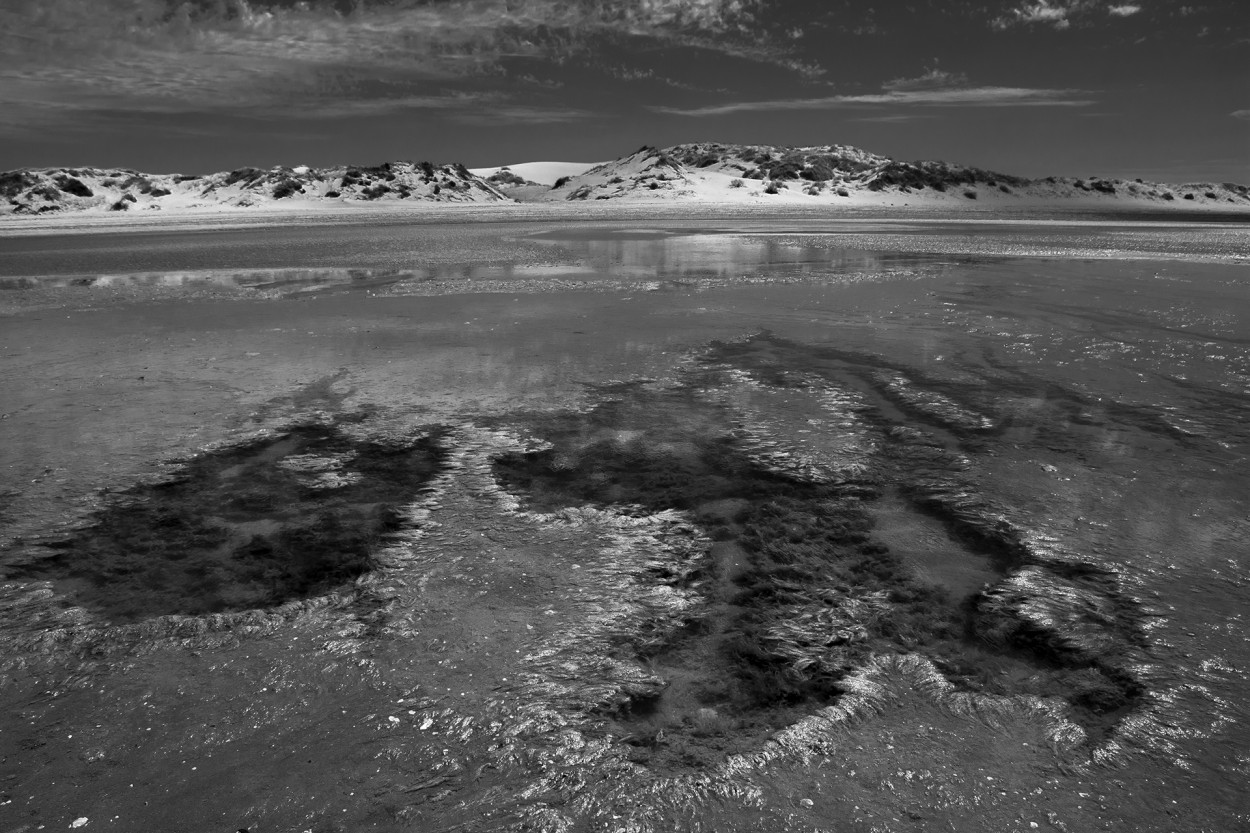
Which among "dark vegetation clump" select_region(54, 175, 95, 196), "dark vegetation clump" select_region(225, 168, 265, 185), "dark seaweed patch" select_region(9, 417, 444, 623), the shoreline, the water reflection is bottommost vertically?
"dark seaweed patch" select_region(9, 417, 444, 623)

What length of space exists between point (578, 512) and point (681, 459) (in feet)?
3.51

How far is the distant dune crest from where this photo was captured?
97.0 meters

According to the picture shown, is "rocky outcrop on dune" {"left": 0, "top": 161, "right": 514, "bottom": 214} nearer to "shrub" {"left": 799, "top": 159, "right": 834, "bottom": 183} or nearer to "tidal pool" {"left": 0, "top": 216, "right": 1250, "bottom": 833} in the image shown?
"shrub" {"left": 799, "top": 159, "right": 834, "bottom": 183}

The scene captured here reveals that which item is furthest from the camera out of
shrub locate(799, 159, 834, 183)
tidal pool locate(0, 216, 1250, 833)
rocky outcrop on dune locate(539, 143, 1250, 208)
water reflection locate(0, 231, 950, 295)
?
shrub locate(799, 159, 834, 183)

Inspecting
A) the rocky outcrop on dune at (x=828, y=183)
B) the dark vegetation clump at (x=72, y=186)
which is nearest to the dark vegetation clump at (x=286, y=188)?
the dark vegetation clump at (x=72, y=186)

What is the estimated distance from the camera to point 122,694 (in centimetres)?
302

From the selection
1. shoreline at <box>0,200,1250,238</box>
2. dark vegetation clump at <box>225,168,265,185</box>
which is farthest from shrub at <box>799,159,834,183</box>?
dark vegetation clump at <box>225,168,265,185</box>

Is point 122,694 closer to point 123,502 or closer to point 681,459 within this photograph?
point 123,502

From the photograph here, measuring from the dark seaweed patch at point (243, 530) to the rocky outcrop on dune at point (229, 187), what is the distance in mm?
98738

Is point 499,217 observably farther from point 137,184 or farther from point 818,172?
point 818,172

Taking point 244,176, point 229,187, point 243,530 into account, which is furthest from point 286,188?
point 243,530

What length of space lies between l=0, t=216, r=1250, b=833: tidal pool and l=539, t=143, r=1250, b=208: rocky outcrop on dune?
111 metres

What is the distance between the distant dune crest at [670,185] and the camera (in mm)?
97000

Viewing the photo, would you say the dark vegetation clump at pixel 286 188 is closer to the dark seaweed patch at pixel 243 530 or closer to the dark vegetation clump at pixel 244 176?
the dark vegetation clump at pixel 244 176
